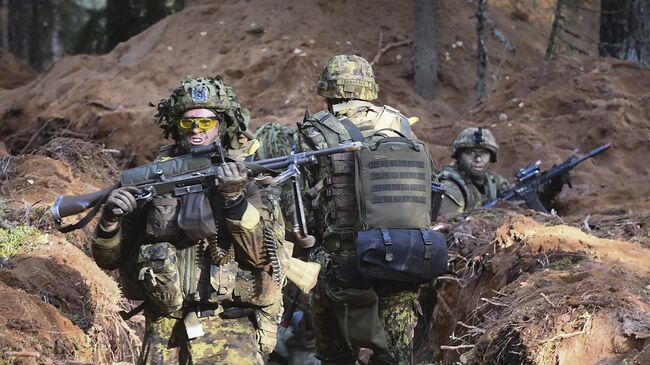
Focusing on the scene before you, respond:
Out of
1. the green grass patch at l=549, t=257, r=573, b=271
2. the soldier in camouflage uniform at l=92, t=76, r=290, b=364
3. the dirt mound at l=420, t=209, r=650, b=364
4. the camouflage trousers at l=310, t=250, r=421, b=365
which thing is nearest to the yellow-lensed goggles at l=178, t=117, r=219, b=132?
the soldier in camouflage uniform at l=92, t=76, r=290, b=364

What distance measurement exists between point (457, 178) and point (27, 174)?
15.7 ft

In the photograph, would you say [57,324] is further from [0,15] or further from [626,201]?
[0,15]

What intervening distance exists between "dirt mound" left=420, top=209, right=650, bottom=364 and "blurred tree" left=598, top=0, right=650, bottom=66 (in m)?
7.23

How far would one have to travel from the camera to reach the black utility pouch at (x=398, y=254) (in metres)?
7.28

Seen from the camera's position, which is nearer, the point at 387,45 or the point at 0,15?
the point at 387,45

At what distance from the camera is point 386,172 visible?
7332 mm

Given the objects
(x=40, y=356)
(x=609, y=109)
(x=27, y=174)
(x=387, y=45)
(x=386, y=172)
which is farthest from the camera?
(x=387, y=45)

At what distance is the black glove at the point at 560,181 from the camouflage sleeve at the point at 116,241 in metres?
8.16

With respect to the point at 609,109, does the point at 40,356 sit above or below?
above

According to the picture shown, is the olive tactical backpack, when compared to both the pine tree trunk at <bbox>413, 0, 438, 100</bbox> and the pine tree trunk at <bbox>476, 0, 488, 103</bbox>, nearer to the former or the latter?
the pine tree trunk at <bbox>476, 0, 488, 103</bbox>

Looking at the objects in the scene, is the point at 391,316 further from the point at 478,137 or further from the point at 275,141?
the point at 478,137

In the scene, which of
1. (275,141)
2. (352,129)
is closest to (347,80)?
(352,129)

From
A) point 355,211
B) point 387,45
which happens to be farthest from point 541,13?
point 355,211

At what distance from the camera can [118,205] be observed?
223 inches
